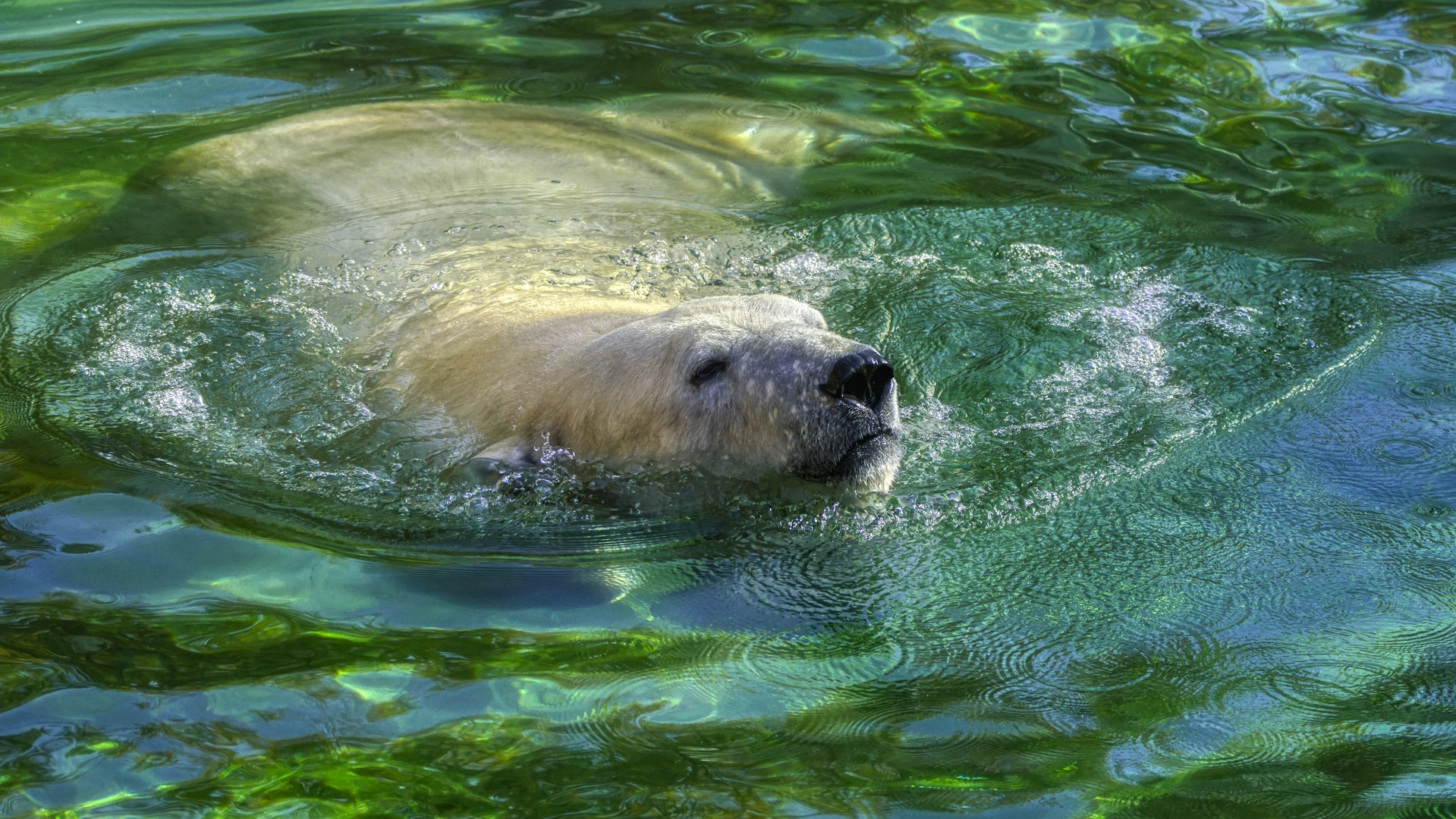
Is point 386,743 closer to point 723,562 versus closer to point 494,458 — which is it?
point 723,562

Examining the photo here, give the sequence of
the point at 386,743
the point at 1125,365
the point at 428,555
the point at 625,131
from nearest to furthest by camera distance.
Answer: the point at 386,743 < the point at 428,555 < the point at 1125,365 < the point at 625,131

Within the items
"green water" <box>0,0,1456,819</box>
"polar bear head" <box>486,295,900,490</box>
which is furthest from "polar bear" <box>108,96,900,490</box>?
"green water" <box>0,0,1456,819</box>

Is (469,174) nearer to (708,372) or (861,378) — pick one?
(708,372)

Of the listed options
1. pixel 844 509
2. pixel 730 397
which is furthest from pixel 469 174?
pixel 844 509

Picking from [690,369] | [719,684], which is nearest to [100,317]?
[690,369]

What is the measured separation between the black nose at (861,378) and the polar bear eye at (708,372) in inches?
16.3

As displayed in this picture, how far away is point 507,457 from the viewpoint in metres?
4.52

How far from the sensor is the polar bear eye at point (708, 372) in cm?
439

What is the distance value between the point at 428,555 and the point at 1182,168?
16.8ft

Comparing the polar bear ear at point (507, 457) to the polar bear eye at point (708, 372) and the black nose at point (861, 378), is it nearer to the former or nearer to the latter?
the polar bear eye at point (708, 372)

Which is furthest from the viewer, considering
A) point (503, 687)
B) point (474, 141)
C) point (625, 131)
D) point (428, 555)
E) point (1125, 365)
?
point (625, 131)

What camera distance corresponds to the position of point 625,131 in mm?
7684

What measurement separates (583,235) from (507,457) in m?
2.32

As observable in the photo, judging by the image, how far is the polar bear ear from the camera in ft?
14.8
